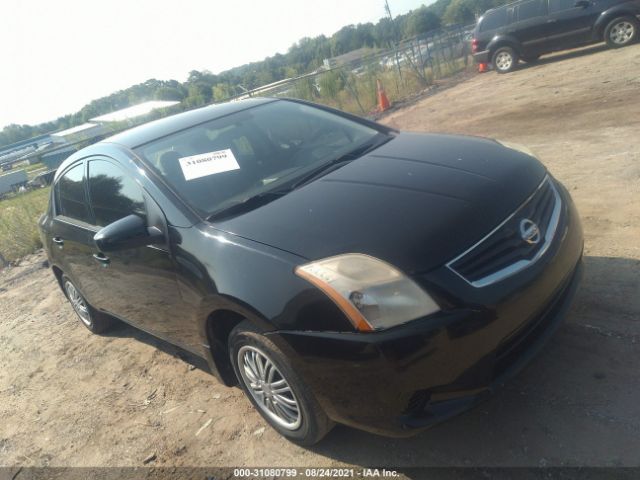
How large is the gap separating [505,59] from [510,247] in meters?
14.2

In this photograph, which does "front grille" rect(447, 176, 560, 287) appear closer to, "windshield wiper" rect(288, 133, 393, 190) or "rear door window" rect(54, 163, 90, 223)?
"windshield wiper" rect(288, 133, 393, 190)

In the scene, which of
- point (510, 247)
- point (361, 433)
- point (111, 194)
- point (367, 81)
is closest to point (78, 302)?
point (111, 194)

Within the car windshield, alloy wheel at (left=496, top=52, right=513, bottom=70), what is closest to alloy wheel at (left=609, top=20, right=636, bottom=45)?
alloy wheel at (left=496, top=52, right=513, bottom=70)

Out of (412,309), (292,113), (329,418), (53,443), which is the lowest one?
(53,443)

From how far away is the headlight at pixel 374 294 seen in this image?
211 centimetres

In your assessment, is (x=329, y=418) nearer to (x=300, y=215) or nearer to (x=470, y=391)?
(x=470, y=391)

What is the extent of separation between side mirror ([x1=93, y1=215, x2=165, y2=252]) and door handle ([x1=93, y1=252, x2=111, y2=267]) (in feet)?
2.68

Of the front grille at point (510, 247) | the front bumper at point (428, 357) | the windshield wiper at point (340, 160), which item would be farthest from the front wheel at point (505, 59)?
the front bumper at point (428, 357)

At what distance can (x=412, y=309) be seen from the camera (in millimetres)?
2113

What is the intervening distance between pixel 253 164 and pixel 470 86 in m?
12.7

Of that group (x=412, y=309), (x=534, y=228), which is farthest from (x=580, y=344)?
(x=412, y=309)

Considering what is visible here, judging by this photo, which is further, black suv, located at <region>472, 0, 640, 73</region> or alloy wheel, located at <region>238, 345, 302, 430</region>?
black suv, located at <region>472, 0, 640, 73</region>

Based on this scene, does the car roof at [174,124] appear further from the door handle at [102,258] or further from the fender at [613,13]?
the fender at [613,13]

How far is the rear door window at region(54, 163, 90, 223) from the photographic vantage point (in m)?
4.03
